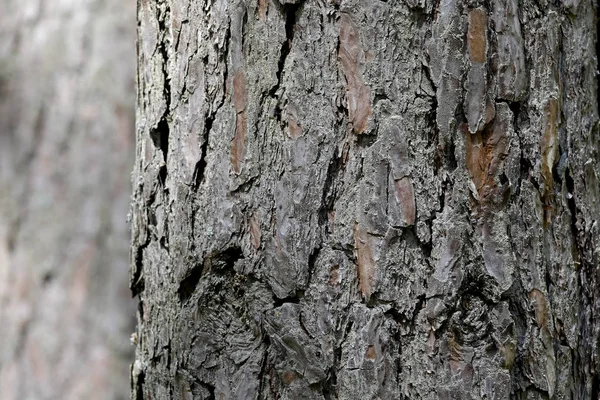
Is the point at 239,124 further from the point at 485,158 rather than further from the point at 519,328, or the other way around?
the point at 519,328

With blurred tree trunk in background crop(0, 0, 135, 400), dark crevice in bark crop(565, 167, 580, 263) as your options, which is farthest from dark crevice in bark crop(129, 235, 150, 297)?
blurred tree trunk in background crop(0, 0, 135, 400)

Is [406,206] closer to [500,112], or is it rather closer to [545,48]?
[500,112]

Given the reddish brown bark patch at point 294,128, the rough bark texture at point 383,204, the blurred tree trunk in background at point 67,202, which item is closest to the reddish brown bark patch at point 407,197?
the rough bark texture at point 383,204

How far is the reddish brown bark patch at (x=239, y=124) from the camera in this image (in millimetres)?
881

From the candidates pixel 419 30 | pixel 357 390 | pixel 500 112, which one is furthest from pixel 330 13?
pixel 357 390

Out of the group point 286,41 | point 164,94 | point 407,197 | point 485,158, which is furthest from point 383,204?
point 164,94

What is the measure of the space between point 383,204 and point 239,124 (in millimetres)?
212

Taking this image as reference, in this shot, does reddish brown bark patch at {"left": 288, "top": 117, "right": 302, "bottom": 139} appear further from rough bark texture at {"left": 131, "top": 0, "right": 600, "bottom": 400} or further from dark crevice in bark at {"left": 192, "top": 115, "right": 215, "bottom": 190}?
dark crevice in bark at {"left": 192, "top": 115, "right": 215, "bottom": 190}

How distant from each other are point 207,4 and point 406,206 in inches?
14.8

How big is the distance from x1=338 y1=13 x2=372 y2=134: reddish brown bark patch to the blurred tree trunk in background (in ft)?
6.59

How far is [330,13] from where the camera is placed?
33.3 inches

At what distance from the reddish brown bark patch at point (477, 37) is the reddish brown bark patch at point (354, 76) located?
13cm

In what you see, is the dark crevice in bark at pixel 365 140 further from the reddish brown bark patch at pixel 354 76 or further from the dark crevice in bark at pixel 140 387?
the dark crevice in bark at pixel 140 387

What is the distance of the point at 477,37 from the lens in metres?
0.83
